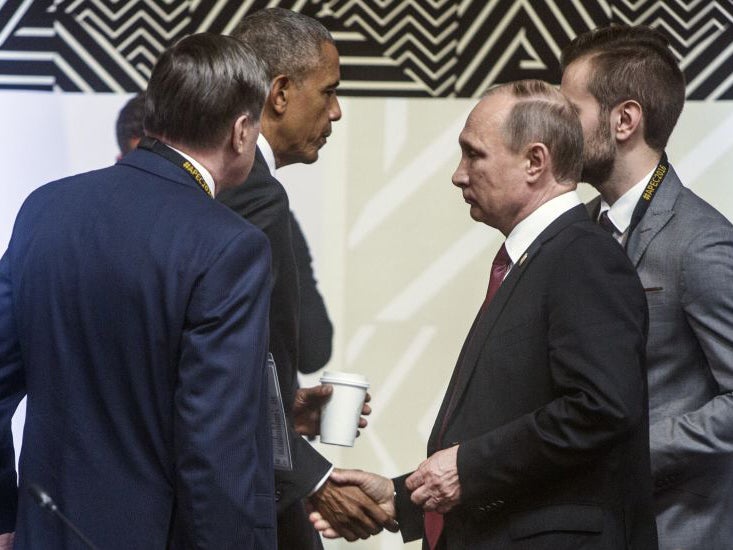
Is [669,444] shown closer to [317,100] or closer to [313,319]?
[317,100]

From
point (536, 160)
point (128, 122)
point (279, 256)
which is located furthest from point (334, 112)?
point (128, 122)

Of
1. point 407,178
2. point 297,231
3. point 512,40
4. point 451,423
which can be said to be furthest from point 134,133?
point 451,423

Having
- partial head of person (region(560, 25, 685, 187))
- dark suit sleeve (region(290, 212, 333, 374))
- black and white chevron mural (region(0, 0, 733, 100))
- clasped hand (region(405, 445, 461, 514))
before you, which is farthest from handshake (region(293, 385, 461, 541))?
black and white chevron mural (region(0, 0, 733, 100))

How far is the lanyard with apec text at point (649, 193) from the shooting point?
2.44 metres

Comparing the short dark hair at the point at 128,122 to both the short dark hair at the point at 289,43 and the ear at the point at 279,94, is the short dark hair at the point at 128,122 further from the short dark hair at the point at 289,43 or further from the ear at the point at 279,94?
the ear at the point at 279,94

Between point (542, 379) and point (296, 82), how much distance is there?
1.03 m

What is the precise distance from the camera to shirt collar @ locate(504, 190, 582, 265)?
83.7 inches

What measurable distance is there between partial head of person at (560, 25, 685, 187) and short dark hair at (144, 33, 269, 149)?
926mm

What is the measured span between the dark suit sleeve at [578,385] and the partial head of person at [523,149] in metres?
0.18

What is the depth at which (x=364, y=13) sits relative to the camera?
12.6ft

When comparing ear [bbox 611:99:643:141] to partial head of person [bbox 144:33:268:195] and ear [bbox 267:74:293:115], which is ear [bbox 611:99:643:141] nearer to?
ear [bbox 267:74:293:115]

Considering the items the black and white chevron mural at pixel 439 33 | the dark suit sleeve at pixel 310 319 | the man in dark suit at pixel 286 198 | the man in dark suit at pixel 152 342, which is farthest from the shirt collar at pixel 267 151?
the black and white chevron mural at pixel 439 33

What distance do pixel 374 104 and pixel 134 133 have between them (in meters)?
0.84

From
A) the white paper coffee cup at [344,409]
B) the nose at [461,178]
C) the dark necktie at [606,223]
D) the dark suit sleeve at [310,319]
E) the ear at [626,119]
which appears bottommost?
the dark suit sleeve at [310,319]
